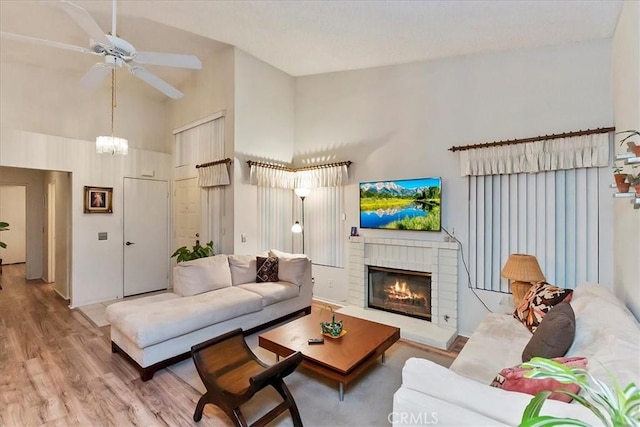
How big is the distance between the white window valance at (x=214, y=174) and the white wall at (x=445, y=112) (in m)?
1.39

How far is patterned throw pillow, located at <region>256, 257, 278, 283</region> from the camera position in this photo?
420cm

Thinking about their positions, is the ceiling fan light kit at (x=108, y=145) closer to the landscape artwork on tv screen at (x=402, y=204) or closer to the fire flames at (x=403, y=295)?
the landscape artwork on tv screen at (x=402, y=204)

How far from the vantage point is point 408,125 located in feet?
13.4

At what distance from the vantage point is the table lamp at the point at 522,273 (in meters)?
2.81

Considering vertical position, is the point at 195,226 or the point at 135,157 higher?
the point at 135,157

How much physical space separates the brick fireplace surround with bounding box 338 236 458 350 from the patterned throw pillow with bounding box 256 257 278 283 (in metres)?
1.11

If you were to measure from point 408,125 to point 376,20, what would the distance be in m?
1.43

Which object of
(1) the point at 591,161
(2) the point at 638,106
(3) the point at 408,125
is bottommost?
(1) the point at 591,161

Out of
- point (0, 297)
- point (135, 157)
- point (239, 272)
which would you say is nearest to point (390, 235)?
point (239, 272)

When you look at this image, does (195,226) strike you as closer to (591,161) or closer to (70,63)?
(70,63)

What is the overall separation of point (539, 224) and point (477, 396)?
2740 mm

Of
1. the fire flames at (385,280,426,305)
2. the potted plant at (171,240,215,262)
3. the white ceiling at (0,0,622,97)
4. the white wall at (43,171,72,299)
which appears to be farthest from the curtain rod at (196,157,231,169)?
the fire flames at (385,280,426,305)

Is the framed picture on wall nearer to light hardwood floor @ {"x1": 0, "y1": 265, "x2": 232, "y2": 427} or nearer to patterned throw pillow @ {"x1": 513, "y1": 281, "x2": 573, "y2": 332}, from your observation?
light hardwood floor @ {"x1": 0, "y1": 265, "x2": 232, "y2": 427}

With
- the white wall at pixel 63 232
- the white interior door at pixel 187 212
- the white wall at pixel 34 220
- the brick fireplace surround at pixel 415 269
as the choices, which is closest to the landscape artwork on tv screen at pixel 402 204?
the brick fireplace surround at pixel 415 269
